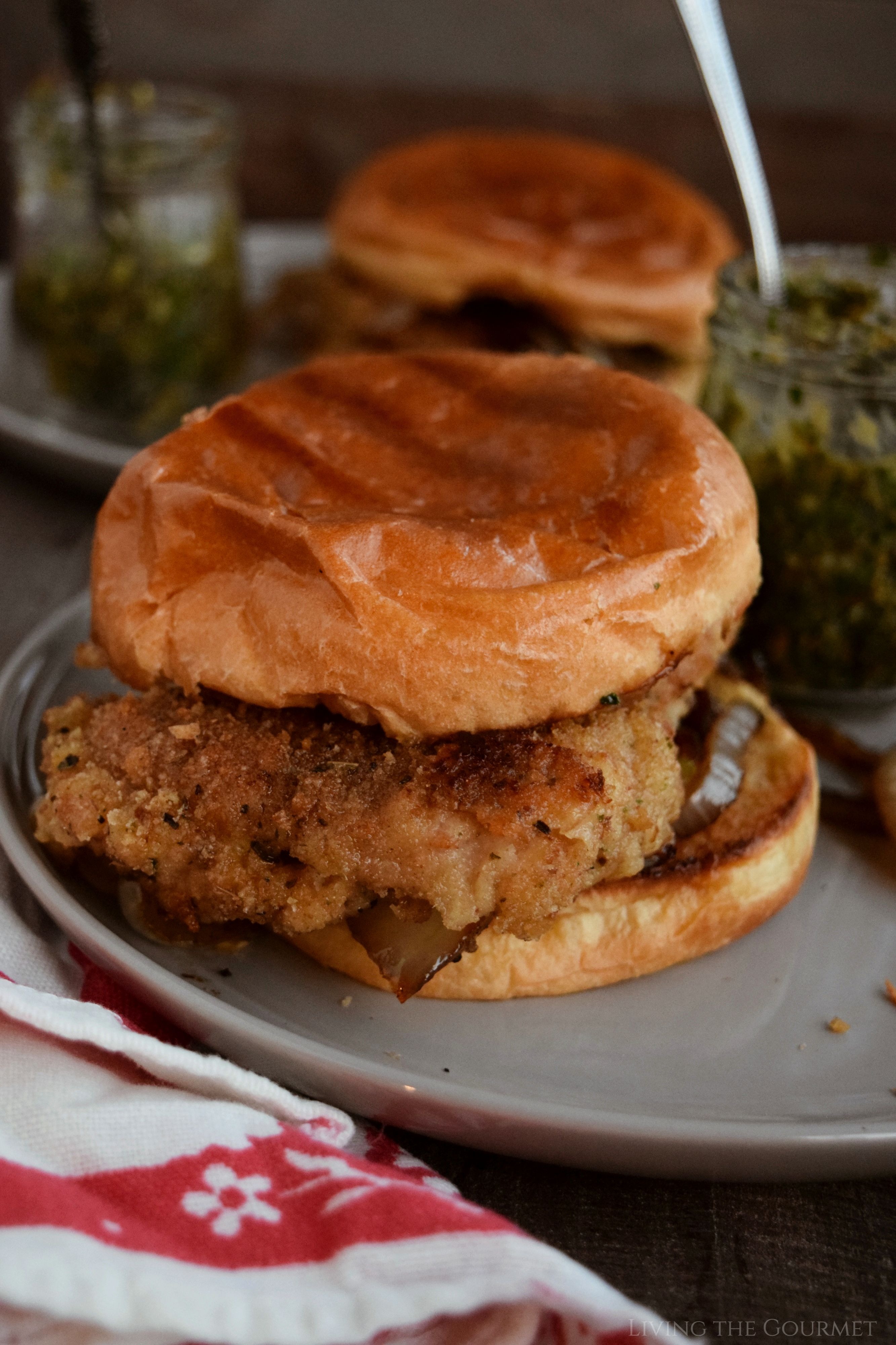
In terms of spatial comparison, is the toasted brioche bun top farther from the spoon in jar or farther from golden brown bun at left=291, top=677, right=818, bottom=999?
the spoon in jar

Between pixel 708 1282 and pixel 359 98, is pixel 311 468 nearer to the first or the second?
pixel 708 1282

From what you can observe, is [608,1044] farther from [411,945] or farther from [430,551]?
[430,551]

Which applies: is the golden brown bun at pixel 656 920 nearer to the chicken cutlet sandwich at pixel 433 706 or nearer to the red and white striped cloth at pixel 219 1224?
the chicken cutlet sandwich at pixel 433 706

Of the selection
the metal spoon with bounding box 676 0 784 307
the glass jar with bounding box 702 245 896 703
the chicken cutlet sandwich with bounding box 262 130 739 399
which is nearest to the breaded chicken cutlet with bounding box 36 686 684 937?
the glass jar with bounding box 702 245 896 703

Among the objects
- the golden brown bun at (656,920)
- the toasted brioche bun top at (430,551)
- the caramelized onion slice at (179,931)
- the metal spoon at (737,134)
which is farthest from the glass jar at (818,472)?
the caramelized onion slice at (179,931)

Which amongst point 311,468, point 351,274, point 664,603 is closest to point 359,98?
point 351,274

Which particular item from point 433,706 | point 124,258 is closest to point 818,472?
point 433,706
